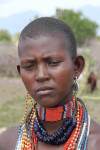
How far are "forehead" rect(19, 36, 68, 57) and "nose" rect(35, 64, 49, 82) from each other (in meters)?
0.12

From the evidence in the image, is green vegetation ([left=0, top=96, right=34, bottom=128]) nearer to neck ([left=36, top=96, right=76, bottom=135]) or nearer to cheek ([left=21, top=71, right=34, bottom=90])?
neck ([left=36, top=96, right=76, bottom=135])

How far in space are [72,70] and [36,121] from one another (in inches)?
25.2

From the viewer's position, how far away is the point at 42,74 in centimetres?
152

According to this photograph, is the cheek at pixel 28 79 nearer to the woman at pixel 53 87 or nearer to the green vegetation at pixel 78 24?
the woman at pixel 53 87

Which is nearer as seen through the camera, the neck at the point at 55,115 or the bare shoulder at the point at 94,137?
the bare shoulder at the point at 94,137

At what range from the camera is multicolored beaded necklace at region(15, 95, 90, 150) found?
5.47ft

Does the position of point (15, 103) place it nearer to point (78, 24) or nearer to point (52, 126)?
point (52, 126)

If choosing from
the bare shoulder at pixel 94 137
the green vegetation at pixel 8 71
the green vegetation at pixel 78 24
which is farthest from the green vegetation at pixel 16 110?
the green vegetation at pixel 78 24

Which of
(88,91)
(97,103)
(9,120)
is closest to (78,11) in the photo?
(88,91)

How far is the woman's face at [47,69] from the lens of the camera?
5.06ft

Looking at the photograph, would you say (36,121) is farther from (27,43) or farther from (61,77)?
(27,43)

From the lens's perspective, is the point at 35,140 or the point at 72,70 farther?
the point at 35,140

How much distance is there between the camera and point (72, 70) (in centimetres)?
166

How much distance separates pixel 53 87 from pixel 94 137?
1.86ft
